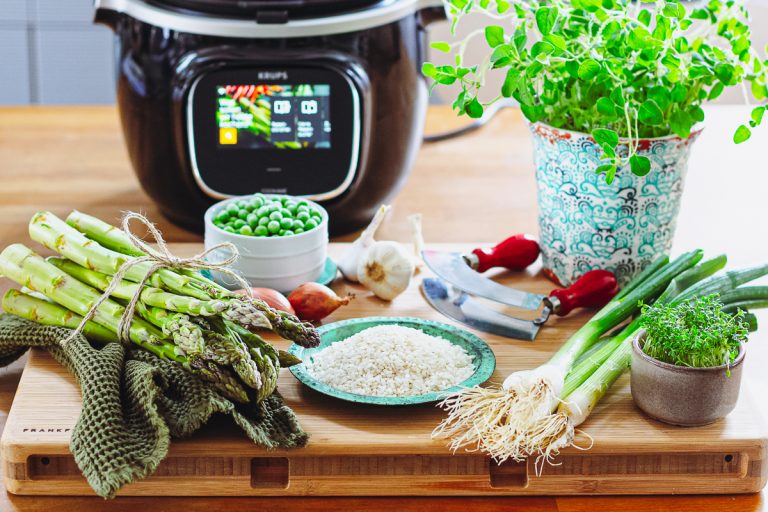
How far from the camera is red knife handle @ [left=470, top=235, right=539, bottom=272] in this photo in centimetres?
125

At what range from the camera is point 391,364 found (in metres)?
0.93

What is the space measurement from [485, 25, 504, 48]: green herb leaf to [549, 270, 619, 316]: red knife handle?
28 centimetres

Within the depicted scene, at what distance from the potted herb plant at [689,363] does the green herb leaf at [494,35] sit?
13.2 inches

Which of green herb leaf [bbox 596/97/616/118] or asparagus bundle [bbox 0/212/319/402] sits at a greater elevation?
green herb leaf [bbox 596/97/616/118]

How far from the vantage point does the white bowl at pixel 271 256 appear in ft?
3.64

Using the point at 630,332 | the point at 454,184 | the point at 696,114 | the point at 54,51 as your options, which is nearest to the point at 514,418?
the point at 630,332

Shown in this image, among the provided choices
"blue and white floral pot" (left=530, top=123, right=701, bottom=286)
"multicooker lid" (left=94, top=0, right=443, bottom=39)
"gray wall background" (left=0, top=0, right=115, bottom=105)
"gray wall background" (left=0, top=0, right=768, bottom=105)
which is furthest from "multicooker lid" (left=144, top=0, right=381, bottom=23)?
"gray wall background" (left=0, top=0, right=115, bottom=105)

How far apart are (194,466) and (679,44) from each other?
0.63 meters

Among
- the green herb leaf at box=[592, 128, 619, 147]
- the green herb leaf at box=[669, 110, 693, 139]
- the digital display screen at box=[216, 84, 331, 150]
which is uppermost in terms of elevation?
the green herb leaf at box=[669, 110, 693, 139]

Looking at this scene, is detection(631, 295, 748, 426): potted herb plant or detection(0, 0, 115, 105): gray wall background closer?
detection(631, 295, 748, 426): potted herb plant

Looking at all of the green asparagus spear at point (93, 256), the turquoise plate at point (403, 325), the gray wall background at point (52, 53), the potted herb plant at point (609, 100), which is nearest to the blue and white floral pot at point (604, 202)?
the potted herb plant at point (609, 100)

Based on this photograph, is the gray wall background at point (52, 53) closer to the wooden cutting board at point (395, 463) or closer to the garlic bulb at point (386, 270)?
the garlic bulb at point (386, 270)

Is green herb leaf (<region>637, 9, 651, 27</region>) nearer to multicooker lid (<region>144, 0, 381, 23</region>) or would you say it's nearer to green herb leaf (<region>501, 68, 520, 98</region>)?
green herb leaf (<region>501, 68, 520, 98</region>)

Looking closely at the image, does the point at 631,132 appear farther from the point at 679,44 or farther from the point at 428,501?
the point at 428,501
